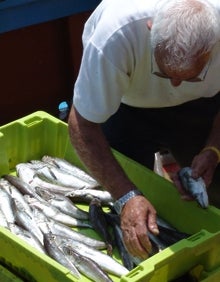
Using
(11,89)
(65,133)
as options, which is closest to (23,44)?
(11,89)

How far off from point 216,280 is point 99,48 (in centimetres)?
110

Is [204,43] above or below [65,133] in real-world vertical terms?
above

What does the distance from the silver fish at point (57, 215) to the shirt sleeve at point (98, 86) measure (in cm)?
67

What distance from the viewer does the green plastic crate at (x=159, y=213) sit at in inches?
114

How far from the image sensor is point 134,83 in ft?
10.6

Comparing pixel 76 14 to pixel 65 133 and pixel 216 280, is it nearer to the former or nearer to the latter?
pixel 65 133

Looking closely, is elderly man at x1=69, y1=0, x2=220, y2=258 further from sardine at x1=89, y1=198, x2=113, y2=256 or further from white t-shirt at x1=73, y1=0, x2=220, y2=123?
sardine at x1=89, y1=198, x2=113, y2=256

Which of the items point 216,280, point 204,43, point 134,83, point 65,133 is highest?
point 204,43

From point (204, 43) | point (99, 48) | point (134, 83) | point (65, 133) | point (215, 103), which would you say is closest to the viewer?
point (204, 43)

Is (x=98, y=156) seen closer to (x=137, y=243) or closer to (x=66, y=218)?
(x=137, y=243)

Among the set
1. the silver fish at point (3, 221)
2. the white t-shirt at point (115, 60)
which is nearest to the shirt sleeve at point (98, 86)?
the white t-shirt at point (115, 60)

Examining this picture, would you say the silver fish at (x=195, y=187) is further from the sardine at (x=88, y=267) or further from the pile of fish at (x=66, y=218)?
the sardine at (x=88, y=267)

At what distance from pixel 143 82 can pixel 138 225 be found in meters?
0.66

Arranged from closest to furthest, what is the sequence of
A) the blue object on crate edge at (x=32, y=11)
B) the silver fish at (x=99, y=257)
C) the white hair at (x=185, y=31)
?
the white hair at (x=185, y=31), the silver fish at (x=99, y=257), the blue object on crate edge at (x=32, y=11)
